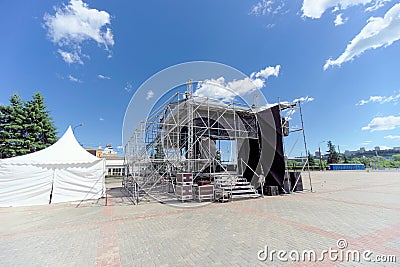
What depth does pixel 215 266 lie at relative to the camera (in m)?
2.77

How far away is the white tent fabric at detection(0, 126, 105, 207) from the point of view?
324 inches

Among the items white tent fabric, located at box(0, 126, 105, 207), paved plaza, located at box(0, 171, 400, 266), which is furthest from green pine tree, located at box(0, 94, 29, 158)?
paved plaza, located at box(0, 171, 400, 266)

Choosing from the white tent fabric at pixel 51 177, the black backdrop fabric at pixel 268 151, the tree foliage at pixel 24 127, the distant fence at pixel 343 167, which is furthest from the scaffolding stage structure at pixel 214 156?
the distant fence at pixel 343 167

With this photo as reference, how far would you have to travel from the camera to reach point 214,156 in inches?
422

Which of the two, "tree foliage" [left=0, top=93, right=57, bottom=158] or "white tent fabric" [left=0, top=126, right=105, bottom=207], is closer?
"white tent fabric" [left=0, top=126, right=105, bottom=207]

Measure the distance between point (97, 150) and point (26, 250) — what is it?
164 ft

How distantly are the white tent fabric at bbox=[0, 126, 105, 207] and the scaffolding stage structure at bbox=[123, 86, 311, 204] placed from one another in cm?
204

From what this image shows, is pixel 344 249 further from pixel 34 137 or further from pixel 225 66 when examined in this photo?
pixel 34 137

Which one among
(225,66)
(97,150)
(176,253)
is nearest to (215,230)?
(176,253)

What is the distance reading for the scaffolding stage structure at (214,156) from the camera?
877 centimetres

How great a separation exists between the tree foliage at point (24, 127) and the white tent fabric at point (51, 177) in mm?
12720

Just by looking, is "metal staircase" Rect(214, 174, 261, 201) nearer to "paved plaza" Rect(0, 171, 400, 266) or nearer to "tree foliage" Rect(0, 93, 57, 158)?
"paved plaza" Rect(0, 171, 400, 266)

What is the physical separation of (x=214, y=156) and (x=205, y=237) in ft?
22.6

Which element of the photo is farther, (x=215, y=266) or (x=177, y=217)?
(x=177, y=217)
